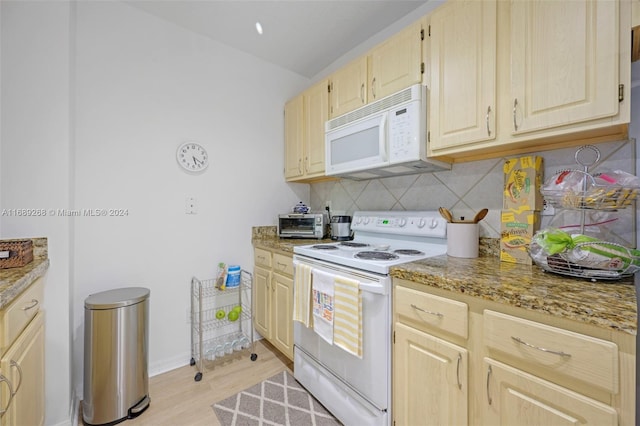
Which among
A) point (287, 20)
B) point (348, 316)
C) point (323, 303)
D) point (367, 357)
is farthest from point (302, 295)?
point (287, 20)

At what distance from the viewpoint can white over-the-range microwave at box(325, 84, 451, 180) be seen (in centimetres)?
147

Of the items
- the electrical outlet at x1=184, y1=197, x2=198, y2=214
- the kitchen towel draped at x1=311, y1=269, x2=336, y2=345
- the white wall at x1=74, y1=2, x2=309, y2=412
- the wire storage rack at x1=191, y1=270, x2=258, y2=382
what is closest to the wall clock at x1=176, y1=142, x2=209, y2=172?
the white wall at x1=74, y1=2, x2=309, y2=412

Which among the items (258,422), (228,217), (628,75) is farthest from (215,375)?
(628,75)

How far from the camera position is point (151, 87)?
1920mm

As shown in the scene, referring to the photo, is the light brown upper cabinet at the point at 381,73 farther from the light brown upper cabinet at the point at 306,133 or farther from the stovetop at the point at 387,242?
the stovetop at the point at 387,242

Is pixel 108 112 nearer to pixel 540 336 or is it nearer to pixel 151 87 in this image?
pixel 151 87

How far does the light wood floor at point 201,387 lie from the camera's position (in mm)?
1514

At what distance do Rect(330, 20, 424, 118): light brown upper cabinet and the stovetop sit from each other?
83cm

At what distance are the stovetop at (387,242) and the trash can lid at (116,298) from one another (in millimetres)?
986

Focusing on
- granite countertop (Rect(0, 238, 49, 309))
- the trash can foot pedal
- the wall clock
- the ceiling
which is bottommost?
the trash can foot pedal

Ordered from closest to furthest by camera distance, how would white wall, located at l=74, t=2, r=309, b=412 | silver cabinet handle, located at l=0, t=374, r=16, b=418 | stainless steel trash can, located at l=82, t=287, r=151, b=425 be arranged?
silver cabinet handle, located at l=0, t=374, r=16, b=418 < stainless steel trash can, located at l=82, t=287, r=151, b=425 < white wall, located at l=74, t=2, r=309, b=412

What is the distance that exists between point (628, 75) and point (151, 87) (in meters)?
2.56

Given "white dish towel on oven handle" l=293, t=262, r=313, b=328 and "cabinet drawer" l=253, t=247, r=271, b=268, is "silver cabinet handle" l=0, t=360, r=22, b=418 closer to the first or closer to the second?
"white dish towel on oven handle" l=293, t=262, r=313, b=328

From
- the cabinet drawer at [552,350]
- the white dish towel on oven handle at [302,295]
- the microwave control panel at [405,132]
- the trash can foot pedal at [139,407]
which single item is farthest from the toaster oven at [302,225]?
the cabinet drawer at [552,350]
